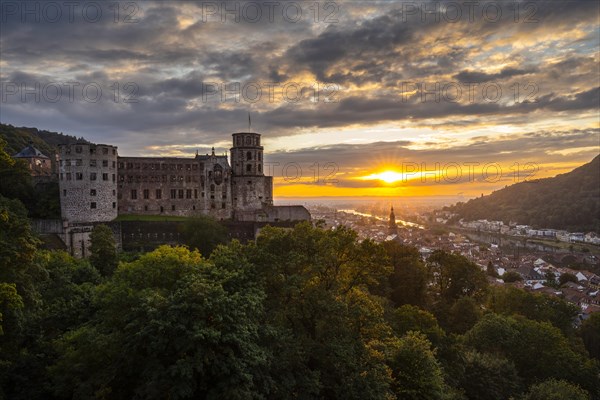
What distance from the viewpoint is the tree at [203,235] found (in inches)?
1799

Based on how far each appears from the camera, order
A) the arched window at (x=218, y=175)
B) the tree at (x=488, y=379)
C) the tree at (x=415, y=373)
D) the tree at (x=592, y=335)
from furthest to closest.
Result: the arched window at (x=218, y=175) → the tree at (x=592, y=335) → the tree at (x=488, y=379) → the tree at (x=415, y=373)

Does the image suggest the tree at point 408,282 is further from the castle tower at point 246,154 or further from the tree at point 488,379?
the castle tower at point 246,154

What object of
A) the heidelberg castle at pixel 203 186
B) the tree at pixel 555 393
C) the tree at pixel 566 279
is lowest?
the tree at pixel 566 279

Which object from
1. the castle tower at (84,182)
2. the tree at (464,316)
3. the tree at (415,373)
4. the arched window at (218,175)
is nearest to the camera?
the tree at (415,373)

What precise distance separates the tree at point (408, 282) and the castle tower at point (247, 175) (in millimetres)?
22563

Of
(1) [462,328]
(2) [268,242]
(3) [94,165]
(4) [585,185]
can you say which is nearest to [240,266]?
(2) [268,242]

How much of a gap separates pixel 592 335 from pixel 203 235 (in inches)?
1810

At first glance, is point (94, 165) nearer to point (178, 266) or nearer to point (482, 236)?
point (178, 266)

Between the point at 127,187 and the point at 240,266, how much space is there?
42.5m

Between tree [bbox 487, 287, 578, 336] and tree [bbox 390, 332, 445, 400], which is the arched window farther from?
tree [bbox 390, 332, 445, 400]

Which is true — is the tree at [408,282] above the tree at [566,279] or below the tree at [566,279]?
above

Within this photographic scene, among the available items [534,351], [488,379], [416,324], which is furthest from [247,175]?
[488,379]

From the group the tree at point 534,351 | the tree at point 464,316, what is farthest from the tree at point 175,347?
the tree at point 464,316

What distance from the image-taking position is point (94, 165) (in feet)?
166
